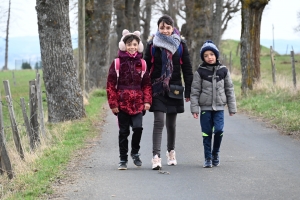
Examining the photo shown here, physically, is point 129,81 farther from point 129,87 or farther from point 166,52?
point 166,52

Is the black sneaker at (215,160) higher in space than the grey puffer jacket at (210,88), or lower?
lower

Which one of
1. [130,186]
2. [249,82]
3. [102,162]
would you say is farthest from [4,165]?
[249,82]

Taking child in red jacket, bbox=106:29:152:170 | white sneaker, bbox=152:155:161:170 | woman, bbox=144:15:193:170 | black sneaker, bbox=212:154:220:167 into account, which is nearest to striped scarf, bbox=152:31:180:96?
woman, bbox=144:15:193:170

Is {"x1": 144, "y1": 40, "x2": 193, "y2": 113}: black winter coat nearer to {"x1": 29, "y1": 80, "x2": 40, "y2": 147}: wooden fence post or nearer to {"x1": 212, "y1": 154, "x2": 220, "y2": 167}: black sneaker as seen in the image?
{"x1": 212, "y1": 154, "x2": 220, "y2": 167}: black sneaker

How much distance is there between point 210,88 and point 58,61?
6.96 m

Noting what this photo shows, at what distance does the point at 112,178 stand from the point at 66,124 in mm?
6409

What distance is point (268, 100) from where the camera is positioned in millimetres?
18109

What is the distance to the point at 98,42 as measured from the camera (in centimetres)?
2839

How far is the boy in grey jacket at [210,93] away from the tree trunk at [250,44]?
485 inches

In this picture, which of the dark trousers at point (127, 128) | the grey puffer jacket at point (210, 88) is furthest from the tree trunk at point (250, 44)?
the dark trousers at point (127, 128)

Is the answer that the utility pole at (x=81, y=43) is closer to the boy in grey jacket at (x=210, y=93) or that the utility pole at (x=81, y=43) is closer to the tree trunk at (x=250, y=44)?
the tree trunk at (x=250, y=44)

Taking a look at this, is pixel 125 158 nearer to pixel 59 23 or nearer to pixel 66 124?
pixel 66 124

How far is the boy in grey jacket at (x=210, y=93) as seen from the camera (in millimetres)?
8812

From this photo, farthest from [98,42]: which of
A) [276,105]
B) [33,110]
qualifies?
[33,110]
